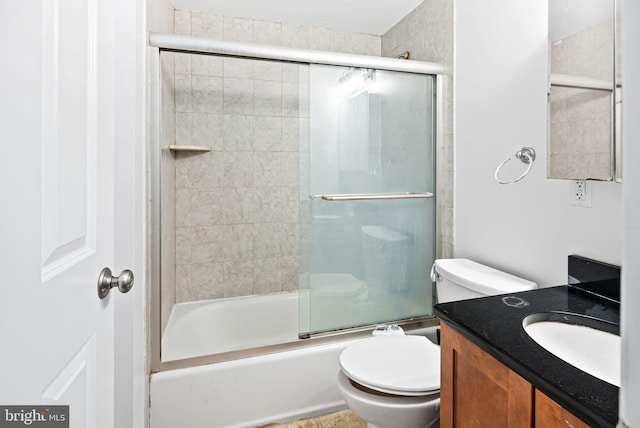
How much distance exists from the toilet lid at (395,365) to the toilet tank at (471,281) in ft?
0.89

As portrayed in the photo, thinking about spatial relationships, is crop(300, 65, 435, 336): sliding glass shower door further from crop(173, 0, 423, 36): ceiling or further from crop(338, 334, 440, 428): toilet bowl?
crop(173, 0, 423, 36): ceiling

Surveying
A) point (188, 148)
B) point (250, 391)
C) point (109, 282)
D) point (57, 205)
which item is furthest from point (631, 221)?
point (188, 148)

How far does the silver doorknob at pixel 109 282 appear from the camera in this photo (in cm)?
86

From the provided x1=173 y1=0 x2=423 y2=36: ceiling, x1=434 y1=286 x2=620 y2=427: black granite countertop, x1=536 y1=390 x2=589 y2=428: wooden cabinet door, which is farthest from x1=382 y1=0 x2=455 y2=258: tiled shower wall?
x1=536 y1=390 x2=589 y2=428: wooden cabinet door

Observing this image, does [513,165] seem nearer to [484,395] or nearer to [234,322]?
[484,395]

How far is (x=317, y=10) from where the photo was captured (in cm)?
233

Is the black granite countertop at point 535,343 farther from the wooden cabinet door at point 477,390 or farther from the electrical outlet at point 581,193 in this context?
the electrical outlet at point 581,193

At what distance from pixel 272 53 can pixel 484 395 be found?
162cm

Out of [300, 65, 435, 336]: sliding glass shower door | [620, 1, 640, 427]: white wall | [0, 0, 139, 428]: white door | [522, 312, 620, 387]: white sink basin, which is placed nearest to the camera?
[620, 1, 640, 427]: white wall

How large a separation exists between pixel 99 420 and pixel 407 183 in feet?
5.55

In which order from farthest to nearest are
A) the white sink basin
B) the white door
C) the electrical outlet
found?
the electrical outlet
the white sink basin
the white door

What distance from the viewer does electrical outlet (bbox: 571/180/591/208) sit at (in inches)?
47.9

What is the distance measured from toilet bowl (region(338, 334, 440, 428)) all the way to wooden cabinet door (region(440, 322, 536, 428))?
0.84 ft

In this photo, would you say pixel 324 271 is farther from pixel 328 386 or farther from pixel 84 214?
pixel 84 214
